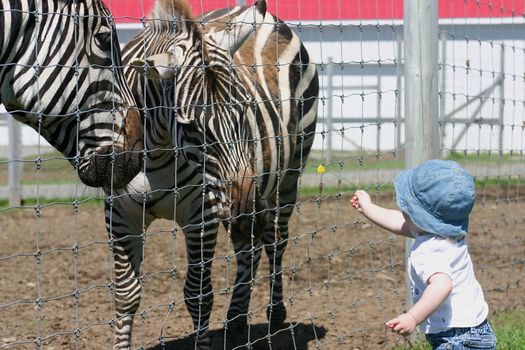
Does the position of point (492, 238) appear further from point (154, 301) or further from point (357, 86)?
point (357, 86)

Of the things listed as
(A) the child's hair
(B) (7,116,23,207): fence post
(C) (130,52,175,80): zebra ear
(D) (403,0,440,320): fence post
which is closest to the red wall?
(B) (7,116,23,207): fence post

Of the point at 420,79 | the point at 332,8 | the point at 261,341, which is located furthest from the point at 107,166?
the point at 332,8

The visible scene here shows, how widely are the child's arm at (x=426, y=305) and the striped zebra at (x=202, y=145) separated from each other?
1259 mm

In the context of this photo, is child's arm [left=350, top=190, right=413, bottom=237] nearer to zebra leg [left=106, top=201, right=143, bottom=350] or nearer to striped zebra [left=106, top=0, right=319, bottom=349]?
striped zebra [left=106, top=0, right=319, bottom=349]

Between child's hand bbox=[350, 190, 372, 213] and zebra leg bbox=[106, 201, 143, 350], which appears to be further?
zebra leg bbox=[106, 201, 143, 350]

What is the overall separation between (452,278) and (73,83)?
6.11ft

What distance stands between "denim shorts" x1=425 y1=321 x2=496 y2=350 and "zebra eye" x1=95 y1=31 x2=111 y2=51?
1958 millimetres

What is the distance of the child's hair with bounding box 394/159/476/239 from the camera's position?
155 inches

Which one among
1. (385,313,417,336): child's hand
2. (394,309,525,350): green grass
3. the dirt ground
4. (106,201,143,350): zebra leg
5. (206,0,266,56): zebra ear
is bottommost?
the dirt ground

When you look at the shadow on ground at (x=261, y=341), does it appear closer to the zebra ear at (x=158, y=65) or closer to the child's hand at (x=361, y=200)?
the child's hand at (x=361, y=200)

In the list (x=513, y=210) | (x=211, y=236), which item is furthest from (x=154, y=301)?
(x=513, y=210)

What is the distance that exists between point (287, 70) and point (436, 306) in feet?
10.1

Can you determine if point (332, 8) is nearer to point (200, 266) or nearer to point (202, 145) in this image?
point (200, 266)

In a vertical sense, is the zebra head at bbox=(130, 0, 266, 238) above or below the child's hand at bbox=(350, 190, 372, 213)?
above
